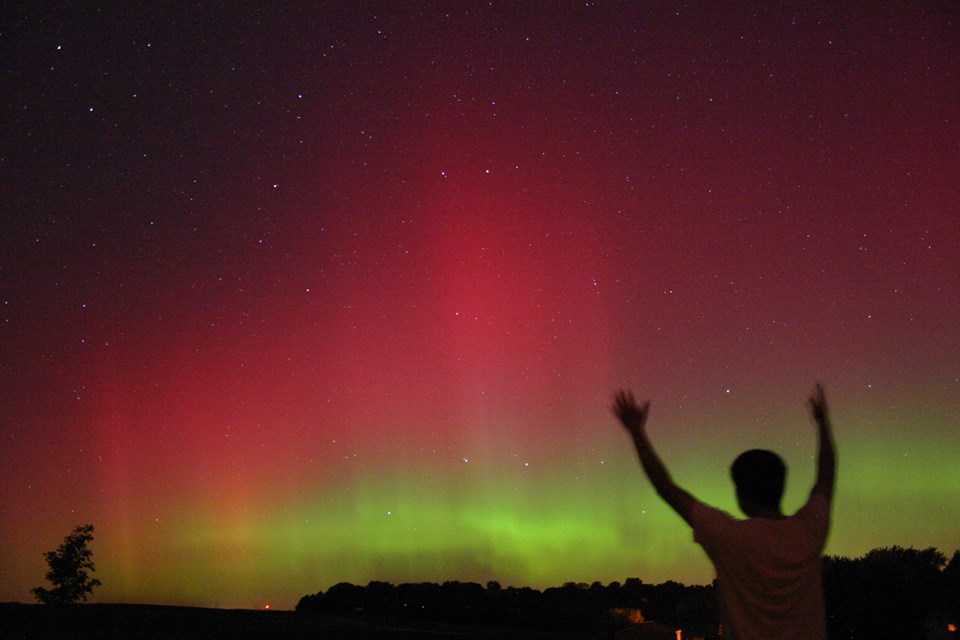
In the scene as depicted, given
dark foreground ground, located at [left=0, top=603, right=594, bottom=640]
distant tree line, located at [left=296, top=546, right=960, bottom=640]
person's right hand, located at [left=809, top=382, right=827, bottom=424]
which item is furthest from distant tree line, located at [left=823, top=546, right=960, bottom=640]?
person's right hand, located at [left=809, top=382, right=827, bottom=424]

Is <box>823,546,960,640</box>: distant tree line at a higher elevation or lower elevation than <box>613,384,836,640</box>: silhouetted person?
lower

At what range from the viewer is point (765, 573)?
7.98 ft

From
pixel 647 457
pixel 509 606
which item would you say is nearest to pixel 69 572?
pixel 509 606

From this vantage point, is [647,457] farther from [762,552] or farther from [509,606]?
[509,606]

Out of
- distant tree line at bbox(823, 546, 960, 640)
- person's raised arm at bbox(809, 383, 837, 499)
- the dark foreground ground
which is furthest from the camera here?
distant tree line at bbox(823, 546, 960, 640)

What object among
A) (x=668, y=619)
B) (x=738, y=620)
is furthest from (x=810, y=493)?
(x=668, y=619)

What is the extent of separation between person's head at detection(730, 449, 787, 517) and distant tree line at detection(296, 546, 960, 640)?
62.3 ft

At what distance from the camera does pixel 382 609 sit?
4031 cm

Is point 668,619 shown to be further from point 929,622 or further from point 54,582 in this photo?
point 54,582

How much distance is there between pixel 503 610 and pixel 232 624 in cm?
1984

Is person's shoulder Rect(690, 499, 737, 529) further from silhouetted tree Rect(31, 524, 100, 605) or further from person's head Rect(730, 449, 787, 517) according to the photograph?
silhouetted tree Rect(31, 524, 100, 605)

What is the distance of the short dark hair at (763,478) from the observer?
99.5 inches

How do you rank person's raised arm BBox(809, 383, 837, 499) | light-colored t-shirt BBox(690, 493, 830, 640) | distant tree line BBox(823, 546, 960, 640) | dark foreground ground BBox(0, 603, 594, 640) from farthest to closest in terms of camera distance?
distant tree line BBox(823, 546, 960, 640) → dark foreground ground BBox(0, 603, 594, 640) → person's raised arm BBox(809, 383, 837, 499) → light-colored t-shirt BBox(690, 493, 830, 640)

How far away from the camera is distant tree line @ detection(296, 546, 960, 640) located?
23156 millimetres
